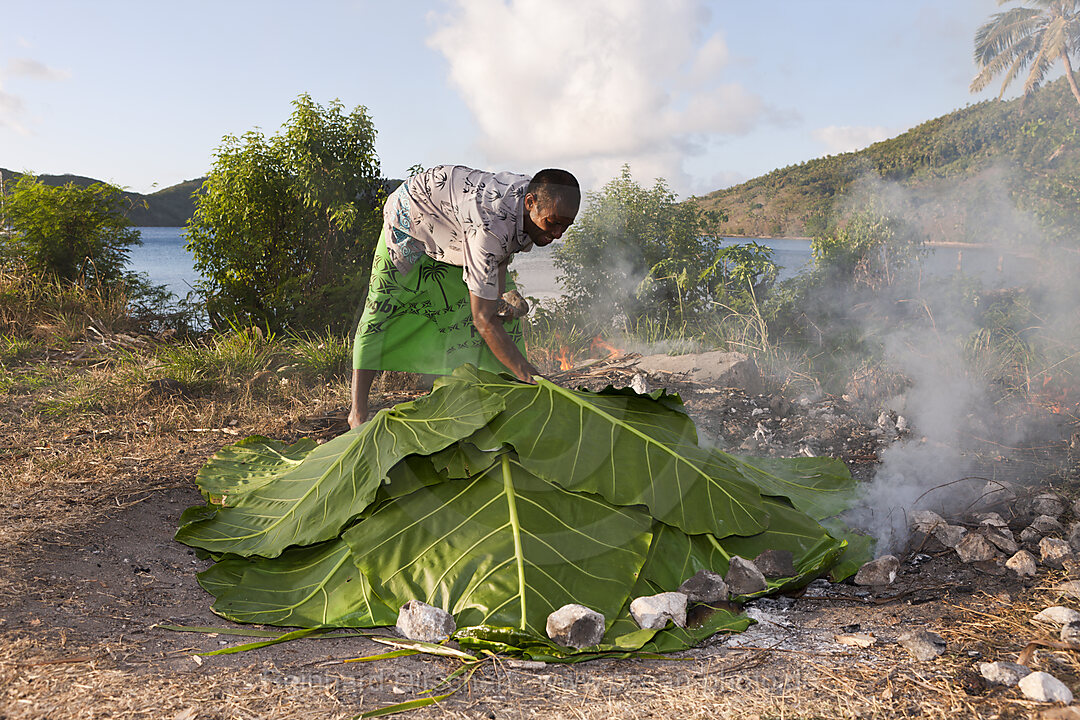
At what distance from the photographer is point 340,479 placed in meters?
2.28

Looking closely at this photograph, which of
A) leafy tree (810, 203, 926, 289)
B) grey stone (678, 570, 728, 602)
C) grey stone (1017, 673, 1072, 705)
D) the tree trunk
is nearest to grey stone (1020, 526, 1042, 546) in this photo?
grey stone (1017, 673, 1072, 705)

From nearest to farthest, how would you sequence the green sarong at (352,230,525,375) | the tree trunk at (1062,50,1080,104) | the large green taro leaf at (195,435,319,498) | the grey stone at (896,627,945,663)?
the grey stone at (896,627,945,663), the large green taro leaf at (195,435,319,498), the green sarong at (352,230,525,375), the tree trunk at (1062,50,1080,104)

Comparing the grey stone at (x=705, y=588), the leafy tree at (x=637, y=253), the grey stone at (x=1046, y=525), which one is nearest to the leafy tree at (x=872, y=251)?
the leafy tree at (x=637, y=253)

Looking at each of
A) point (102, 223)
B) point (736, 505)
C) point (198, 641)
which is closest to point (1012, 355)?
point (736, 505)

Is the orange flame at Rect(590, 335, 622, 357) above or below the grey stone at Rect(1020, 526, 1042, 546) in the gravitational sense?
above

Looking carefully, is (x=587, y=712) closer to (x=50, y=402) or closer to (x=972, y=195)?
(x=50, y=402)

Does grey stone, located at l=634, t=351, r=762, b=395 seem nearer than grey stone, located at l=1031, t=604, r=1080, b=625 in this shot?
No

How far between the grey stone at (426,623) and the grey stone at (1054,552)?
1.85m

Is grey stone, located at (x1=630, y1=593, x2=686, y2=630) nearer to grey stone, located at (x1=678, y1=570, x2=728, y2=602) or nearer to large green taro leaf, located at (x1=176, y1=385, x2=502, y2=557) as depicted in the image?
grey stone, located at (x1=678, y1=570, x2=728, y2=602)

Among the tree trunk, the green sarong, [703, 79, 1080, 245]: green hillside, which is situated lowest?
the green sarong

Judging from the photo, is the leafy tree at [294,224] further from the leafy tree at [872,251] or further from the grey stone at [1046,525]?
the grey stone at [1046,525]

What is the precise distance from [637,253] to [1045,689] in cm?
552

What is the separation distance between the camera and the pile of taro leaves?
6.39 feet

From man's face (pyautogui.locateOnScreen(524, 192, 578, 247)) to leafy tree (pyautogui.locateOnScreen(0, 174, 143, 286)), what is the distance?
5842 mm
